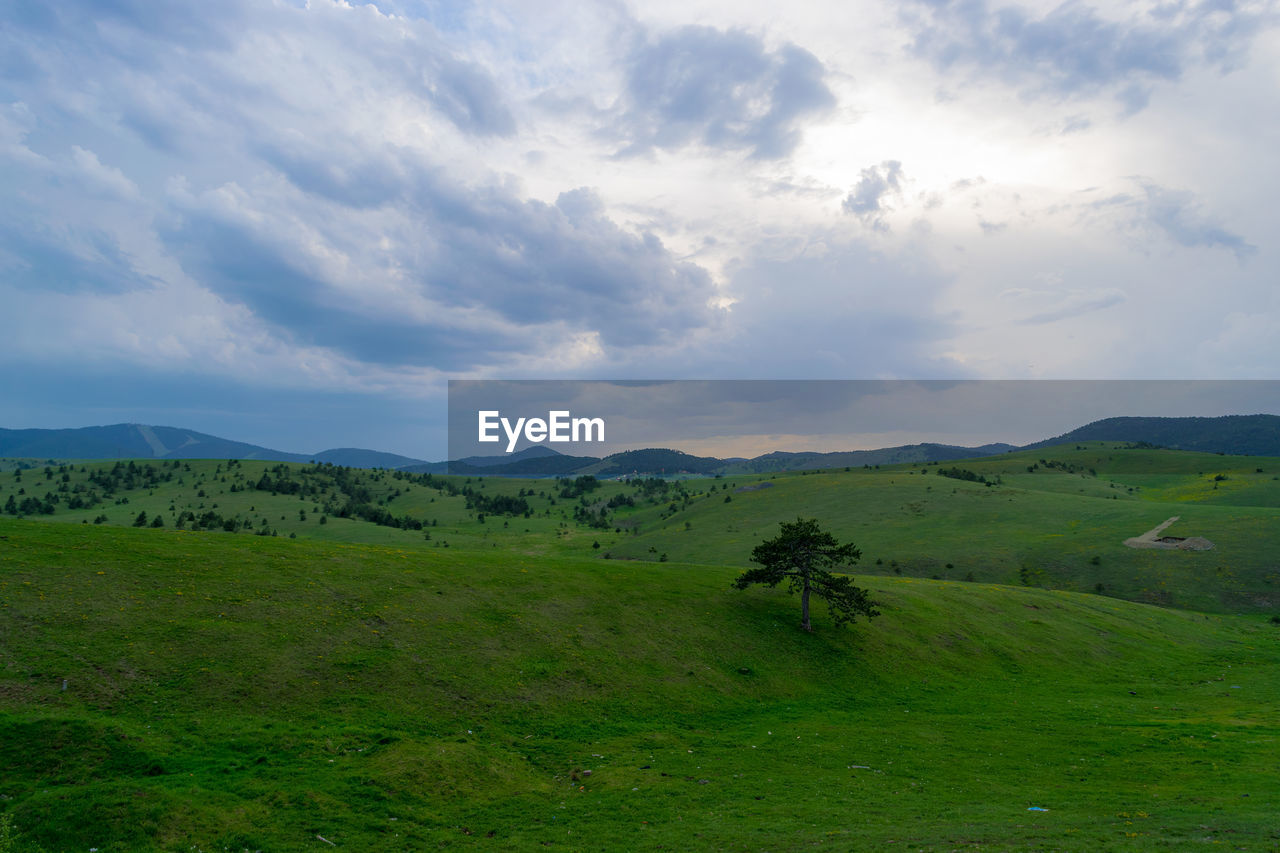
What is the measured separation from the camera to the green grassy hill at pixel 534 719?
19.6 m

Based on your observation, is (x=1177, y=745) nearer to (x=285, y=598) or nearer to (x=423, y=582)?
(x=423, y=582)

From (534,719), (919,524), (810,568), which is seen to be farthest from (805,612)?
(919,524)

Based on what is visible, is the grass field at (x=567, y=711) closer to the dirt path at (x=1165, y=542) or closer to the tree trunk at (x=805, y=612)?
the tree trunk at (x=805, y=612)

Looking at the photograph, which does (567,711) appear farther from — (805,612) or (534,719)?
(805,612)

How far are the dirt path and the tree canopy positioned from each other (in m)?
76.9

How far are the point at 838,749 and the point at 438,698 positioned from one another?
2081 centimetres

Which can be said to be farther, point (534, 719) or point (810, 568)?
point (810, 568)

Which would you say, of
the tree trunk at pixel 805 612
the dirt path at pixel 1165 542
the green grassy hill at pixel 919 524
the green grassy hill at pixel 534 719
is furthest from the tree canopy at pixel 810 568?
the dirt path at pixel 1165 542

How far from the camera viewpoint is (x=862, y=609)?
149 ft

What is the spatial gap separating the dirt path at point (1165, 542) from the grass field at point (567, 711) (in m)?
33.5

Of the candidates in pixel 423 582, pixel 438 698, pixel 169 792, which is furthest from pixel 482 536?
pixel 169 792

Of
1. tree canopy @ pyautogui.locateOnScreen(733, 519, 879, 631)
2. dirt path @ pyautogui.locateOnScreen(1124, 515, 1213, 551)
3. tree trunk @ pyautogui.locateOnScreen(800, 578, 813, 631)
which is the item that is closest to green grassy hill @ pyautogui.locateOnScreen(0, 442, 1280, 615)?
dirt path @ pyautogui.locateOnScreen(1124, 515, 1213, 551)

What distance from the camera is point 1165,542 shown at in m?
Result: 92.0

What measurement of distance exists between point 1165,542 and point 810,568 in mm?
83496
